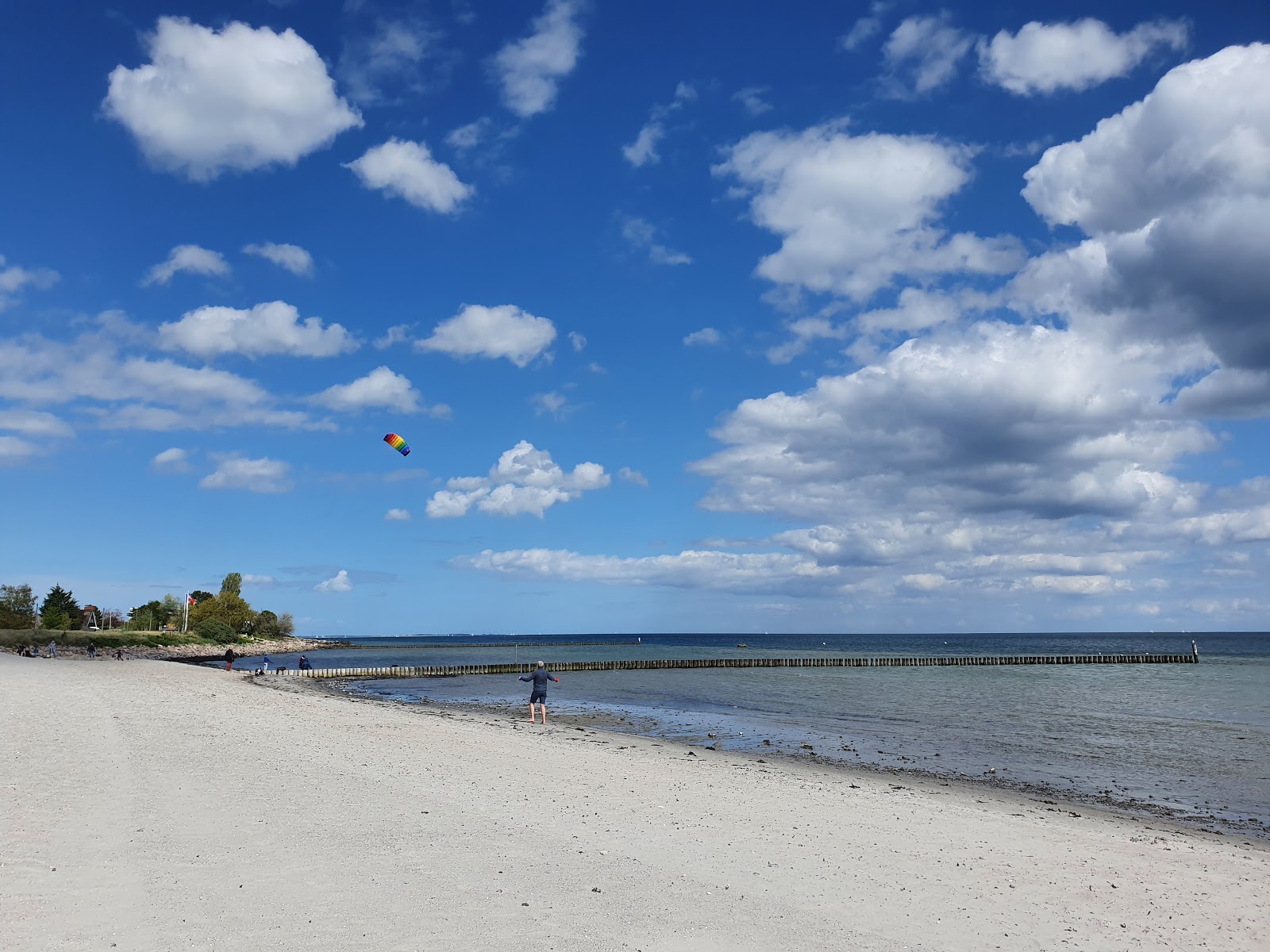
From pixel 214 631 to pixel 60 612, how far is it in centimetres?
1717

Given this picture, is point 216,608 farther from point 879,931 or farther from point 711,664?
point 879,931

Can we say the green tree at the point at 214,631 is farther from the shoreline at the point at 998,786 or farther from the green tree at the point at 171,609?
the shoreline at the point at 998,786

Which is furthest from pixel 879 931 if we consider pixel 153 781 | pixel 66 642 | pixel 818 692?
pixel 66 642

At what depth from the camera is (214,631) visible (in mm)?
106500

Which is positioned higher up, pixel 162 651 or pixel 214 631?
pixel 214 631

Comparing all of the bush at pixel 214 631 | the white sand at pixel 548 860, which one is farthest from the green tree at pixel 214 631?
the white sand at pixel 548 860

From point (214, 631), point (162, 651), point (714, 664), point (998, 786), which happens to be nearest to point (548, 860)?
point (998, 786)

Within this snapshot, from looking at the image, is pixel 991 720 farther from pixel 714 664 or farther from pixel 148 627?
pixel 148 627

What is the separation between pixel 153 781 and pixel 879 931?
11.3 metres

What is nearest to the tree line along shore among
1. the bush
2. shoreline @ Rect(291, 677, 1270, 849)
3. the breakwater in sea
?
the bush

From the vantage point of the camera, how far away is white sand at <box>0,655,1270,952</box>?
24.1ft

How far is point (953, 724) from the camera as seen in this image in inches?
1347

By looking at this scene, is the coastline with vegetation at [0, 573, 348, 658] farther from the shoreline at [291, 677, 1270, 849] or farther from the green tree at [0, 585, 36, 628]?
the shoreline at [291, 677, 1270, 849]

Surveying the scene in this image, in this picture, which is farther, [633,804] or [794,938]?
[633,804]
